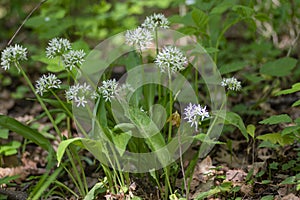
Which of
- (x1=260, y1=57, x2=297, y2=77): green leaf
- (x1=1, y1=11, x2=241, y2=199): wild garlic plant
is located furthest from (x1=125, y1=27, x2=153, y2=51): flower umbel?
(x1=260, y1=57, x2=297, y2=77): green leaf

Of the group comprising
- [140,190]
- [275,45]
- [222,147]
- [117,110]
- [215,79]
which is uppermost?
[275,45]

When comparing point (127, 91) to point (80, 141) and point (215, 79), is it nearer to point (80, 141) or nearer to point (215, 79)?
point (80, 141)

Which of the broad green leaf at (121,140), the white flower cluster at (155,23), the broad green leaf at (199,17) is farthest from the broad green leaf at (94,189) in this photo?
the broad green leaf at (199,17)

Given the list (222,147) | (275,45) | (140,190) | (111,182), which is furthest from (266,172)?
(275,45)

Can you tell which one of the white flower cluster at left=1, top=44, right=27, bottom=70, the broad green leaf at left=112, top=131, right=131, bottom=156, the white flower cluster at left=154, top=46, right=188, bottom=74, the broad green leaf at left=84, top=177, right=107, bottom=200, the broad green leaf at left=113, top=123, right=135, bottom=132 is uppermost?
the white flower cluster at left=1, top=44, right=27, bottom=70

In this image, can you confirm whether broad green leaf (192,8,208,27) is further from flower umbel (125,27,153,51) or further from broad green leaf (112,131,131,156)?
broad green leaf (112,131,131,156)

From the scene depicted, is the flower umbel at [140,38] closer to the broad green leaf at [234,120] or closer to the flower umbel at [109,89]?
the flower umbel at [109,89]
